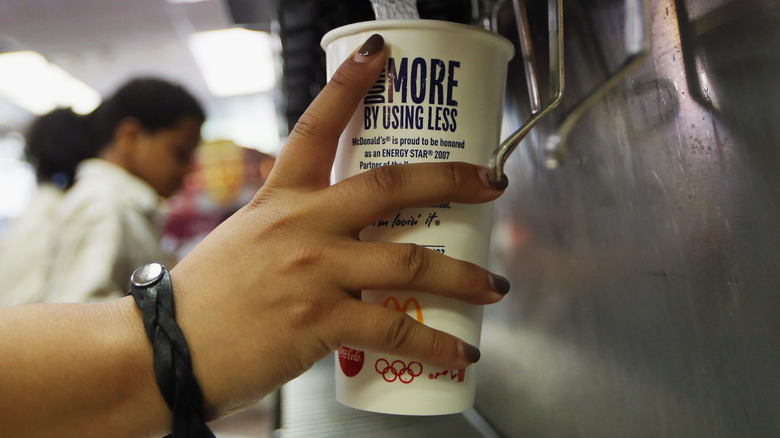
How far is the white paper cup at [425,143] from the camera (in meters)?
0.38

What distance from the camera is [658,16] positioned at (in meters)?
0.34

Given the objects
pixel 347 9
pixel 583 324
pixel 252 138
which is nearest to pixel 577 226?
pixel 583 324

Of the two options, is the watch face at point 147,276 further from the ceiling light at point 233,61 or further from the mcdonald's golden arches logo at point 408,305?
the ceiling light at point 233,61

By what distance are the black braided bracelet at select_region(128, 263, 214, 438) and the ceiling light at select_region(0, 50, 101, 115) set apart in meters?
4.13

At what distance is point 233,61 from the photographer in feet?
14.0

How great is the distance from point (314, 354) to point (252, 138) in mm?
5206

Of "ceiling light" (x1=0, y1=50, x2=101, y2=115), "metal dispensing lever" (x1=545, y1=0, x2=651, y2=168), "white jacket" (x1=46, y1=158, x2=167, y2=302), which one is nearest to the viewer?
"metal dispensing lever" (x1=545, y1=0, x2=651, y2=168)

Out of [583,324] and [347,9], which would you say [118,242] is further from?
[583,324]

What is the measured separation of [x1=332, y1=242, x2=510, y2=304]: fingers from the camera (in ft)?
1.20

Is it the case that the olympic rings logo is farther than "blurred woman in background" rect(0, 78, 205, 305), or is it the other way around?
"blurred woman in background" rect(0, 78, 205, 305)

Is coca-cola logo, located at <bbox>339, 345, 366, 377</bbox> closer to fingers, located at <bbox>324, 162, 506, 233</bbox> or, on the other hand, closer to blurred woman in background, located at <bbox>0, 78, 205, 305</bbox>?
fingers, located at <bbox>324, 162, 506, 233</bbox>

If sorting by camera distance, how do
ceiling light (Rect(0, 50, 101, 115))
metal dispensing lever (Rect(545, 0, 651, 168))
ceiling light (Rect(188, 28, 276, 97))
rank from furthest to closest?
ceiling light (Rect(0, 50, 101, 115))
ceiling light (Rect(188, 28, 276, 97))
metal dispensing lever (Rect(545, 0, 651, 168))

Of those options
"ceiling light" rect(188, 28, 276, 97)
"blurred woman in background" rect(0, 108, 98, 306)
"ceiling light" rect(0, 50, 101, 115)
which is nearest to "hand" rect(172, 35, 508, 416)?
"blurred woman in background" rect(0, 108, 98, 306)

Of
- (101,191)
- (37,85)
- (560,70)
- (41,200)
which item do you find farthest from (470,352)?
(37,85)
